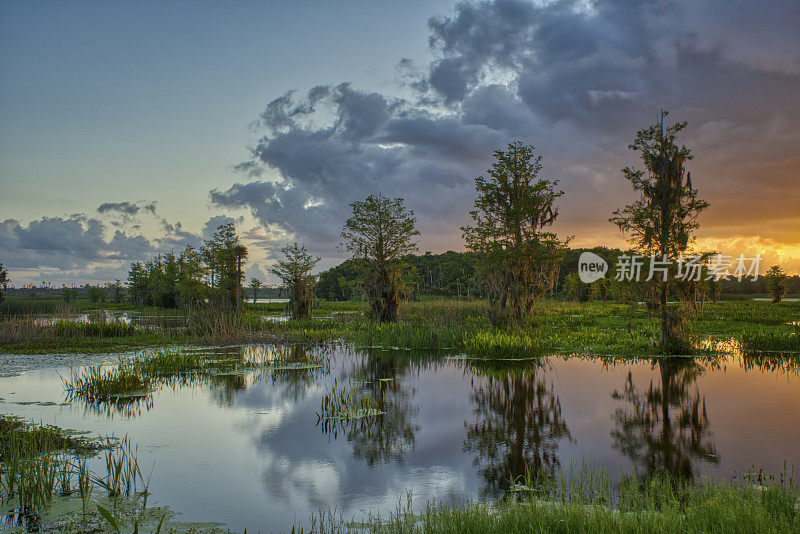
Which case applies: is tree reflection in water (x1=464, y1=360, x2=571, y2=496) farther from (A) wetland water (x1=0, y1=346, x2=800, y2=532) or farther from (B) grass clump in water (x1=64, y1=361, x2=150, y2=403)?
(B) grass clump in water (x1=64, y1=361, x2=150, y2=403)

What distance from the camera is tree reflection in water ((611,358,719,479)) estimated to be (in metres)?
9.26

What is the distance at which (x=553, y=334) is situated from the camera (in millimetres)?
26828

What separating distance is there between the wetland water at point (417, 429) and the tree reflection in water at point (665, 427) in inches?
1.9

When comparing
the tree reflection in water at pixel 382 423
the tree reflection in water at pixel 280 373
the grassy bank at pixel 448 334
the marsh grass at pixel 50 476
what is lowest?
the tree reflection in water at pixel 382 423

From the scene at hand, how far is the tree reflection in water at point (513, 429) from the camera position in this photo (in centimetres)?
885

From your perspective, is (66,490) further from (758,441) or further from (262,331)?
(262,331)

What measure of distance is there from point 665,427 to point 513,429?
3.58 m

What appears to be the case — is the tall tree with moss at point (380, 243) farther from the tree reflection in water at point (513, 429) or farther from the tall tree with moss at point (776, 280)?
the tall tree with moss at point (776, 280)

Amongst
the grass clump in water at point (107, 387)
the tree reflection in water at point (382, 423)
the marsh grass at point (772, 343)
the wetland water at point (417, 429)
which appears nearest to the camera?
the wetland water at point (417, 429)

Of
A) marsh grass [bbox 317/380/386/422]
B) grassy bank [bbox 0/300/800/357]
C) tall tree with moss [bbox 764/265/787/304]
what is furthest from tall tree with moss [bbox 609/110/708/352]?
tall tree with moss [bbox 764/265/787/304]

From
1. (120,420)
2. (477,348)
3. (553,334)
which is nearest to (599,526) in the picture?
(120,420)

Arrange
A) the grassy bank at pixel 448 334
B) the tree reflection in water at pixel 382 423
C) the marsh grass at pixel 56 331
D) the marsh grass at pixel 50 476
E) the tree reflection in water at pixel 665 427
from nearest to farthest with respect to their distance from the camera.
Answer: the marsh grass at pixel 50 476, the tree reflection in water at pixel 665 427, the tree reflection in water at pixel 382 423, the grassy bank at pixel 448 334, the marsh grass at pixel 56 331

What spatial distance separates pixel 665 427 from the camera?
11516mm

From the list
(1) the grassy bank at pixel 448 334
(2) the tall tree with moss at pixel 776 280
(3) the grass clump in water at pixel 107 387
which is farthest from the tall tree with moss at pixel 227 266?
(2) the tall tree with moss at pixel 776 280
